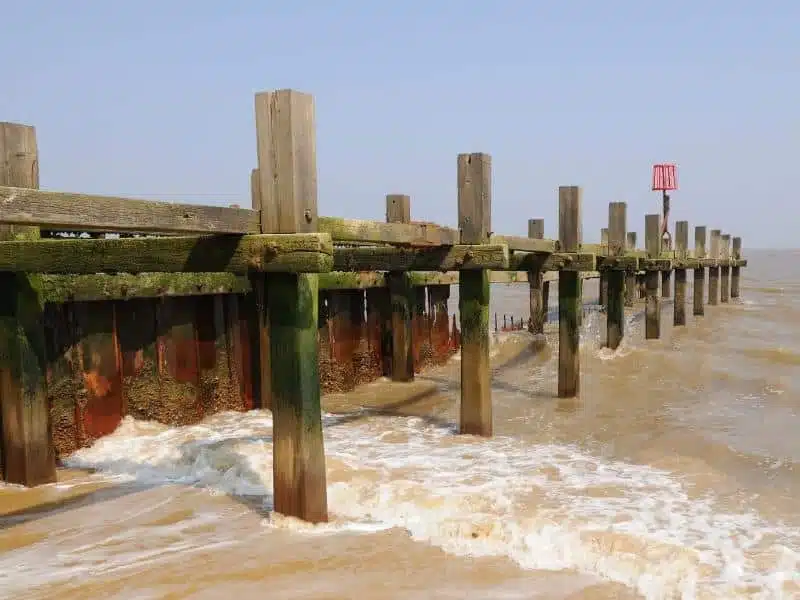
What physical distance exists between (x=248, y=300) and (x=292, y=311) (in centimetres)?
376

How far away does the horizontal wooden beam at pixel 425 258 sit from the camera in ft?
22.2

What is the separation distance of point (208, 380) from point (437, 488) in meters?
3.07

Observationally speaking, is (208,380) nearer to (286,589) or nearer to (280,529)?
(280,529)

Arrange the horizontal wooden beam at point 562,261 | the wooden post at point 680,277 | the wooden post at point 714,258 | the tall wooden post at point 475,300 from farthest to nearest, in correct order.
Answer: the wooden post at point 714,258 < the wooden post at point 680,277 < the horizontal wooden beam at point 562,261 < the tall wooden post at point 475,300

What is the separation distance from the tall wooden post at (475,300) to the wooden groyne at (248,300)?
1 cm

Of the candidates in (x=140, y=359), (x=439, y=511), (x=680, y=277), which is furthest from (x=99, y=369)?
(x=680, y=277)

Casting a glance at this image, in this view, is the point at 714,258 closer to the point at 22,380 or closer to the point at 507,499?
the point at 507,499

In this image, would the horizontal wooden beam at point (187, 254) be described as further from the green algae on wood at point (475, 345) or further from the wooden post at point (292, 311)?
the green algae on wood at point (475, 345)

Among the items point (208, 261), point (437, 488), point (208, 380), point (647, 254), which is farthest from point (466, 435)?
point (647, 254)

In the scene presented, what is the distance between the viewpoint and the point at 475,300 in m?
7.12

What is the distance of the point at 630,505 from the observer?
537cm

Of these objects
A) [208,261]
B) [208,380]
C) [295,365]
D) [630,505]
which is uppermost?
[208,261]

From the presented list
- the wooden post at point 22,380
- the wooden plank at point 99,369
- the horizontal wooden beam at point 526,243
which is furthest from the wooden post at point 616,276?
the wooden post at point 22,380

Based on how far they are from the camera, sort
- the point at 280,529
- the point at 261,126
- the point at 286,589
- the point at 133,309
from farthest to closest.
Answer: the point at 133,309 → the point at 280,529 → the point at 261,126 → the point at 286,589
